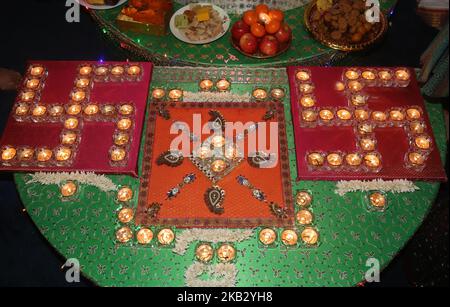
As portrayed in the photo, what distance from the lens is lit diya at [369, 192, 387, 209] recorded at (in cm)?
239

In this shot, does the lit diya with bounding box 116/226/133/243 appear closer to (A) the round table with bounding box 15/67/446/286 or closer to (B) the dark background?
(A) the round table with bounding box 15/67/446/286

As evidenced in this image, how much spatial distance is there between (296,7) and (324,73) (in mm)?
949

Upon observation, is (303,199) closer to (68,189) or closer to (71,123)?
(68,189)

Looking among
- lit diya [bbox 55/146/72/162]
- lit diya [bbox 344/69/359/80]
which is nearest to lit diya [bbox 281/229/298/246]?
lit diya [bbox 344/69/359/80]

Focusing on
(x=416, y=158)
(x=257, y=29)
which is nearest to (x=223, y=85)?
(x=257, y=29)

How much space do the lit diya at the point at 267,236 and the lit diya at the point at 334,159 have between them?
58cm

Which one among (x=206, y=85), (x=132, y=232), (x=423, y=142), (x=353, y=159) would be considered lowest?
(x=132, y=232)

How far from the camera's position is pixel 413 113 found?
8.89ft

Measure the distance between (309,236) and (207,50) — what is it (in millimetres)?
1768

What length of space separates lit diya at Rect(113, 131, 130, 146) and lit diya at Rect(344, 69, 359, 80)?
166 cm

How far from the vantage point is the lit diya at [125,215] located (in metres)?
2.34
